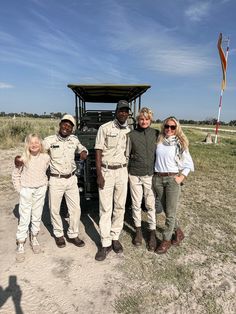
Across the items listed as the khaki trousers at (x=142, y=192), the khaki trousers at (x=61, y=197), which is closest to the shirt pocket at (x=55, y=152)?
the khaki trousers at (x=61, y=197)

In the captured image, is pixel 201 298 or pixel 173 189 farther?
pixel 173 189

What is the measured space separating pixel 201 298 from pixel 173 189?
1.36 metres

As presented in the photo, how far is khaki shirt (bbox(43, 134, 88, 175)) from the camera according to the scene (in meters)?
3.82

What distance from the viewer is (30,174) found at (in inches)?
148

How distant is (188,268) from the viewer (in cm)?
361

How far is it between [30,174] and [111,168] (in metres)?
1.09

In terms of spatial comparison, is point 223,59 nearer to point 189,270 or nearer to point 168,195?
point 168,195

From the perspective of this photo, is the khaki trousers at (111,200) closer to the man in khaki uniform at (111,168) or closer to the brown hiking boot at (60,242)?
the man in khaki uniform at (111,168)

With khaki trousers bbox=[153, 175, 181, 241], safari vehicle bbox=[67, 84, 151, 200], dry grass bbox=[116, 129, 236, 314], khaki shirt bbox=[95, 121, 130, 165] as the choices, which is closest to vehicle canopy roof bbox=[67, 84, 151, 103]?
safari vehicle bbox=[67, 84, 151, 200]

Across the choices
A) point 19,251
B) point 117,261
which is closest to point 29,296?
point 19,251

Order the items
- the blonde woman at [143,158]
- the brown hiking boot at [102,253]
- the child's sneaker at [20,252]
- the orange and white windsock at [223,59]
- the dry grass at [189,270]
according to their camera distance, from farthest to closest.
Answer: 1. the orange and white windsock at [223,59]
2. the blonde woman at [143,158]
3. the brown hiking boot at [102,253]
4. the child's sneaker at [20,252]
5. the dry grass at [189,270]

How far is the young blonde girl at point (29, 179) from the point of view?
3.74 meters

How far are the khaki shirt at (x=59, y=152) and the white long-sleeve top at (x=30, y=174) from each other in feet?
0.45

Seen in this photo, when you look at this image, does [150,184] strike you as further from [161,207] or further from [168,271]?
[168,271]
